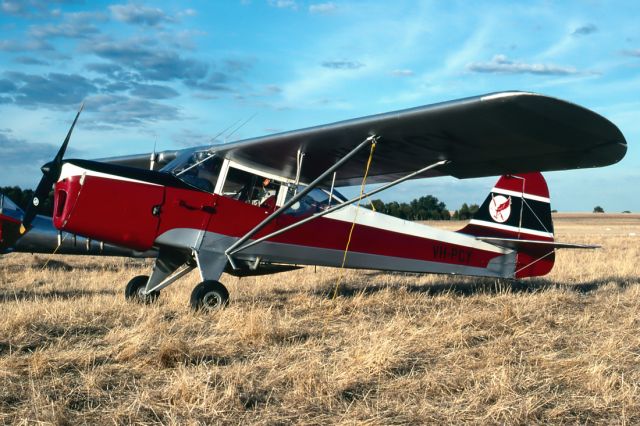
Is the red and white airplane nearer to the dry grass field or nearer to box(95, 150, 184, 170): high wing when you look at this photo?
the dry grass field

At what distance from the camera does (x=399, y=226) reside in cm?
891

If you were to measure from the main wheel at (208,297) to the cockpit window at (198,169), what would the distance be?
1191 mm

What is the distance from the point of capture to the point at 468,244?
9.49m

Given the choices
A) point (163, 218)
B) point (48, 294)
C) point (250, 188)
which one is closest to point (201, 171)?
point (250, 188)

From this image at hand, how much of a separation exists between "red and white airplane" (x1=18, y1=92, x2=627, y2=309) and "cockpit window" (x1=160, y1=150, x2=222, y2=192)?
0.05ft

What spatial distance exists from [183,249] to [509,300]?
4150 mm

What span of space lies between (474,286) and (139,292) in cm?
539

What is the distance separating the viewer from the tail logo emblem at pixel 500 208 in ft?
33.6

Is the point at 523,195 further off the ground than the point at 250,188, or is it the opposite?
the point at 523,195

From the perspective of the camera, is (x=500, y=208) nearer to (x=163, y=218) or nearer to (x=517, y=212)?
(x=517, y=212)

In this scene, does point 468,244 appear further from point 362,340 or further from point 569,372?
point 569,372

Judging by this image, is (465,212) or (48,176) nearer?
(48,176)

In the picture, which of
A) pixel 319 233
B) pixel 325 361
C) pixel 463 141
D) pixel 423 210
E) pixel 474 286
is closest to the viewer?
pixel 325 361

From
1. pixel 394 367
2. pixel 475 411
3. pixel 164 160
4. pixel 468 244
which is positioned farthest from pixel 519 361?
pixel 164 160
